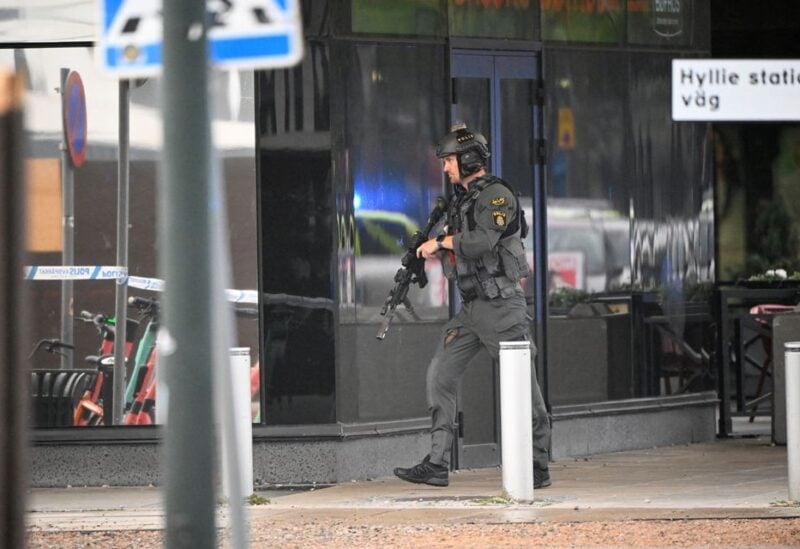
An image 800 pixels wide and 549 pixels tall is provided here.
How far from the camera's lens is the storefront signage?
39.8ft

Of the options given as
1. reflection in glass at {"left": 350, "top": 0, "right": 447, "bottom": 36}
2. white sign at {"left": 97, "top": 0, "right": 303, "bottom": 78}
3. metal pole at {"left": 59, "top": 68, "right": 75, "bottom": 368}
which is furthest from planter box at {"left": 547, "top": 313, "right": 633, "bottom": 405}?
white sign at {"left": 97, "top": 0, "right": 303, "bottom": 78}

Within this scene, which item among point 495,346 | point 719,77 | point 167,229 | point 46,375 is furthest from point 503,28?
point 167,229

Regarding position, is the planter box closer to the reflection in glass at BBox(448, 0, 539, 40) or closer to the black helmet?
the reflection in glass at BBox(448, 0, 539, 40)

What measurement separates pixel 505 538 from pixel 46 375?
382 centimetres

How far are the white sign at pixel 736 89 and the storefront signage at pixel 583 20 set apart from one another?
1.01 metres

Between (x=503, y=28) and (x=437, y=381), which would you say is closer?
(x=437, y=381)

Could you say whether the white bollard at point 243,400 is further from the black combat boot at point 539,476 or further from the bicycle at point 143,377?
the black combat boot at point 539,476

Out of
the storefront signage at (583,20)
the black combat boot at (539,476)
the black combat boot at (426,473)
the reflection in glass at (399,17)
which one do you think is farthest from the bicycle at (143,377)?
the storefront signage at (583,20)

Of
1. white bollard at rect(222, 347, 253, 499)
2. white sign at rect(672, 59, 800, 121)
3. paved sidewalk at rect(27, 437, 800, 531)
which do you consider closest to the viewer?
paved sidewalk at rect(27, 437, 800, 531)

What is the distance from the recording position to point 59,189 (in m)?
10.9

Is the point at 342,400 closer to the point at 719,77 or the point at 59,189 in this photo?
the point at 59,189

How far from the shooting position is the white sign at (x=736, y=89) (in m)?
11.5

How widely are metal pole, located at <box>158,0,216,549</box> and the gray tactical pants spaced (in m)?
4.88

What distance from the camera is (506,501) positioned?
30.9ft
